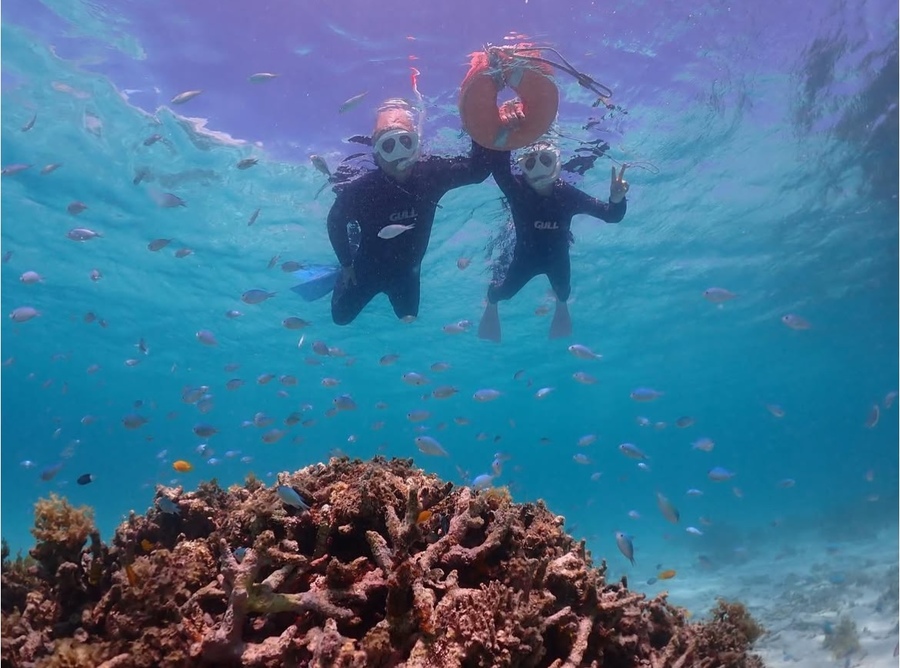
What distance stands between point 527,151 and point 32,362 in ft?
183

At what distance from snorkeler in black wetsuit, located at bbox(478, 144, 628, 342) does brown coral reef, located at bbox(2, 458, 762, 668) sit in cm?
679

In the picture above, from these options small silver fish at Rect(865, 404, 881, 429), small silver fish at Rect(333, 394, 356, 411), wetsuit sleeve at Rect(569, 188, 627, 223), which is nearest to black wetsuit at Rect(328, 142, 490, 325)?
wetsuit sleeve at Rect(569, 188, 627, 223)

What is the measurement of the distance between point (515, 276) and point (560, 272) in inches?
41.2

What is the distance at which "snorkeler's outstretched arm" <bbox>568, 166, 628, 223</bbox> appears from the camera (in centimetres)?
959

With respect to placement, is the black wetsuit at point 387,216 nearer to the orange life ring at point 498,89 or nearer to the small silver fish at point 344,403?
the orange life ring at point 498,89

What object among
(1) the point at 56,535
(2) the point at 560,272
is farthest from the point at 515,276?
(1) the point at 56,535

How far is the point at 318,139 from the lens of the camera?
1727 centimetres

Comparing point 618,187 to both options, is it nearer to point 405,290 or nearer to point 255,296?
point 405,290

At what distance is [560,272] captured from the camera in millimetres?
12094

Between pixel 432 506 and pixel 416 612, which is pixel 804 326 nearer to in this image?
pixel 432 506

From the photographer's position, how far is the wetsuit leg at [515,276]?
1188 cm

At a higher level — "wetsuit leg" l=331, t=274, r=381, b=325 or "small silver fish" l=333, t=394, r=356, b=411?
"wetsuit leg" l=331, t=274, r=381, b=325

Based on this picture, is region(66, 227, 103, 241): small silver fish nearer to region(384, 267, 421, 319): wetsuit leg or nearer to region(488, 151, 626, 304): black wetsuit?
region(384, 267, 421, 319): wetsuit leg

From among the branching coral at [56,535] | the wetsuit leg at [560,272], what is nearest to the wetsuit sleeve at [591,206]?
the wetsuit leg at [560,272]
